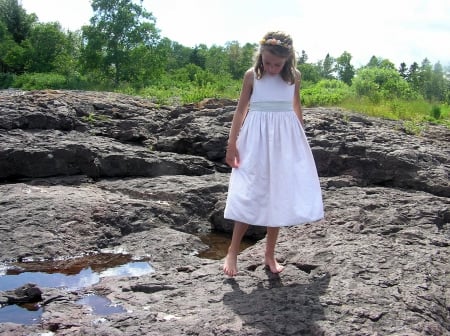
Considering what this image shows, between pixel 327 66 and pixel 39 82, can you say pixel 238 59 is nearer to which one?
pixel 327 66

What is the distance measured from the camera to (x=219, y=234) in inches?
203

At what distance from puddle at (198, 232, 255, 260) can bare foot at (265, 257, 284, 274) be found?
104 cm

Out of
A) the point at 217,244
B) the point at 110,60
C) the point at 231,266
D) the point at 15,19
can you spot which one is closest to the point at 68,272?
the point at 231,266

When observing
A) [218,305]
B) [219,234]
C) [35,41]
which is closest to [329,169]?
[219,234]

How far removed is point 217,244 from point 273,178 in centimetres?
177

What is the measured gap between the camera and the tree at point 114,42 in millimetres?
24141

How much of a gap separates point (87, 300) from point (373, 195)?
3.21 m

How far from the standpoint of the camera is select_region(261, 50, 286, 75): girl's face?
125 inches

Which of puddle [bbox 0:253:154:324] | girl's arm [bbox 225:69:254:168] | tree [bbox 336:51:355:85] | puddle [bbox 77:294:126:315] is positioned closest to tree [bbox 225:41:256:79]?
tree [bbox 336:51:355:85]

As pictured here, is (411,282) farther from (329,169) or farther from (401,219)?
(329,169)

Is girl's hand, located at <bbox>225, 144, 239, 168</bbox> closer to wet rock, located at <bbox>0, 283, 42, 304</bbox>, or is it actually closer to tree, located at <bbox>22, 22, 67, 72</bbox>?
wet rock, located at <bbox>0, 283, 42, 304</bbox>

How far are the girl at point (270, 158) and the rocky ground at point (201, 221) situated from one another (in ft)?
1.41

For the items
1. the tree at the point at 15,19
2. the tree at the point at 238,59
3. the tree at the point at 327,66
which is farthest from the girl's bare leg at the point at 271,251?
the tree at the point at 327,66

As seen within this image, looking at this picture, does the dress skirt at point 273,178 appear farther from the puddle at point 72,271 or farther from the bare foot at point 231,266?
the puddle at point 72,271
